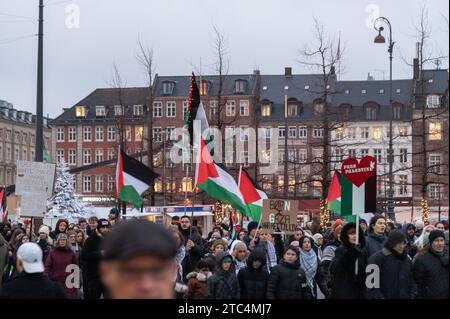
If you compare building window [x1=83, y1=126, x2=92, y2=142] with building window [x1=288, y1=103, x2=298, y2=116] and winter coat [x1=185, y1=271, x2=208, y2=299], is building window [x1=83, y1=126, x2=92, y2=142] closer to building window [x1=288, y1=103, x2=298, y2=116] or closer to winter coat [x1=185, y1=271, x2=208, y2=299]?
building window [x1=288, y1=103, x2=298, y2=116]

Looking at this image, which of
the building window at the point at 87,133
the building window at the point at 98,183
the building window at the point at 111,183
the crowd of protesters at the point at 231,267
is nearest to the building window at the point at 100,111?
the building window at the point at 87,133

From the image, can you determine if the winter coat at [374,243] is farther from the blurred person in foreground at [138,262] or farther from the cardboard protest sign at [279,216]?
the blurred person in foreground at [138,262]

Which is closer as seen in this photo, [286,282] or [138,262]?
[138,262]

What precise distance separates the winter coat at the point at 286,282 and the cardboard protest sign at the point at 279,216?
20.2 ft

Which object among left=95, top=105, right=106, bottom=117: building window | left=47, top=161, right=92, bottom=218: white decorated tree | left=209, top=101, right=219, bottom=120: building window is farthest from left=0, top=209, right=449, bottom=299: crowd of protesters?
left=95, top=105, right=106, bottom=117: building window

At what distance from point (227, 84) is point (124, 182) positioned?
81.6 meters

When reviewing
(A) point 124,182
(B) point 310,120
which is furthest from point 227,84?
(A) point 124,182

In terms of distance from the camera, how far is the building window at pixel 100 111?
107 metres

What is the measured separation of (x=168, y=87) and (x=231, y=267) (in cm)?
9106

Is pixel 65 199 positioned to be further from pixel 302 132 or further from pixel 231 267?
pixel 231 267

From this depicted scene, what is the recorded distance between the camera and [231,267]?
12.2m

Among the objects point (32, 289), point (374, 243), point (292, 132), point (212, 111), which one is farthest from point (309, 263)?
point (292, 132)
